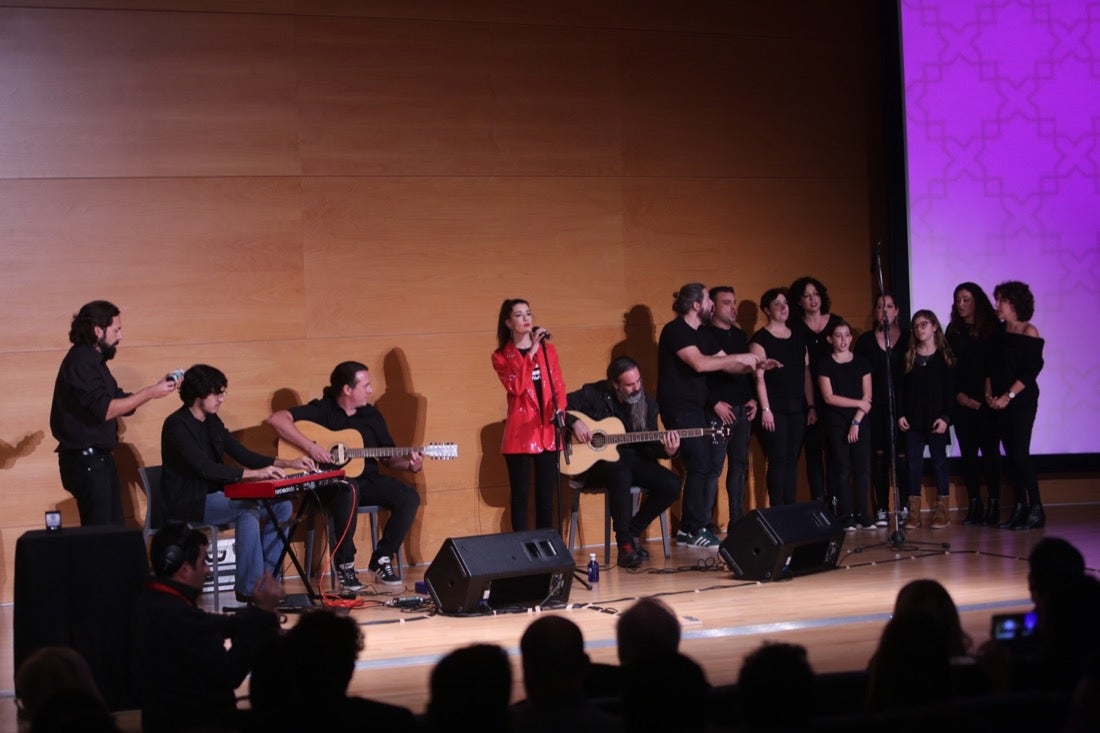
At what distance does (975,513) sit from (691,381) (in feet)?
7.47

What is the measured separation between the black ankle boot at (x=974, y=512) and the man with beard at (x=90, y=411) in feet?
17.6

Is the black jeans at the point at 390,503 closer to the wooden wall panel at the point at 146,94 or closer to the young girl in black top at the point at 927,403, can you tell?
the wooden wall panel at the point at 146,94

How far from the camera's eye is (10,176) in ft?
24.8

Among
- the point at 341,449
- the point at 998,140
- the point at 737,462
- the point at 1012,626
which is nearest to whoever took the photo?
the point at 1012,626

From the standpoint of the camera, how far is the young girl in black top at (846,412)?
346 inches

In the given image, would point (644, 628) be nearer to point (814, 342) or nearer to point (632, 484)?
point (632, 484)

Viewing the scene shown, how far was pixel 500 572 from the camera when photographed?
6.18 meters

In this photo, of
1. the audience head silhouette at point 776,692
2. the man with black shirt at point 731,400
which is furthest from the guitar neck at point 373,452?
the audience head silhouette at point 776,692

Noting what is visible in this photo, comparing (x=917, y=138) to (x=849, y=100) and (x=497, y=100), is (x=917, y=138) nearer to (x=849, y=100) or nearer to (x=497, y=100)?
(x=849, y=100)

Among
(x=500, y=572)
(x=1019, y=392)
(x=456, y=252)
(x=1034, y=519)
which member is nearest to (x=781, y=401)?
(x=1019, y=392)

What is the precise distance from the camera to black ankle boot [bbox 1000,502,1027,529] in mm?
8500

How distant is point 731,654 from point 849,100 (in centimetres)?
544

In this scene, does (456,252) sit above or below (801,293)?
above

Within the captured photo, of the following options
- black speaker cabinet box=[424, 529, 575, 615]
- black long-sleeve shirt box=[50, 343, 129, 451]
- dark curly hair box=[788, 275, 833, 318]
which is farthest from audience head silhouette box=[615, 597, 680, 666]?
dark curly hair box=[788, 275, 833, 318]
